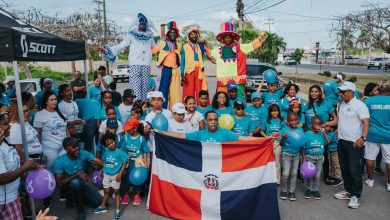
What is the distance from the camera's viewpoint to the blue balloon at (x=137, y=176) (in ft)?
16.0

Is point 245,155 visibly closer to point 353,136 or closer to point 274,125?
point 274,125

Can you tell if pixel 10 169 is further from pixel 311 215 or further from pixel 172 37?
pixel 172 37

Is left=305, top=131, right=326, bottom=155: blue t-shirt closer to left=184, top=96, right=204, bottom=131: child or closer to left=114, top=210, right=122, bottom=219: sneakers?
left=184, top=96, right=204, bottom=131: child

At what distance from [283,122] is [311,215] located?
1.50m

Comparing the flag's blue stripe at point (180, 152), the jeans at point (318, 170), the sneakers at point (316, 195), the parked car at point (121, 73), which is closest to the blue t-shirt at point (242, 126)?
the jeans at point (318, 170)

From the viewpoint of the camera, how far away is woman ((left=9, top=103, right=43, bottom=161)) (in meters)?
4.34

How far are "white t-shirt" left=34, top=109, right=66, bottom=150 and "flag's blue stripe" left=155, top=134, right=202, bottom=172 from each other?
4.94ft

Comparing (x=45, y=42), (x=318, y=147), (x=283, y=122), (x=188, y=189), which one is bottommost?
(x=188, y=189)

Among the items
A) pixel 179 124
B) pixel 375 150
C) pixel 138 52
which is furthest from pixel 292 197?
pixel 138 52

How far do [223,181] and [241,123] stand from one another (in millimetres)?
1389

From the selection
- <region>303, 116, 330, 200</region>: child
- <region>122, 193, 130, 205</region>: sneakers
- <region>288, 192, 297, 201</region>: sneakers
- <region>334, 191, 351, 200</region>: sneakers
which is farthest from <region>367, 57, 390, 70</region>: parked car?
<region>122, 193, 130, 205</region>: sneakers

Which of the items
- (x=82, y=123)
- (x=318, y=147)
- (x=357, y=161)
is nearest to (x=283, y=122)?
(x=318, y=147)

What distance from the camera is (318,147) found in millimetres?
5246

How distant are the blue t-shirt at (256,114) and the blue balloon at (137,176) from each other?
209cm
